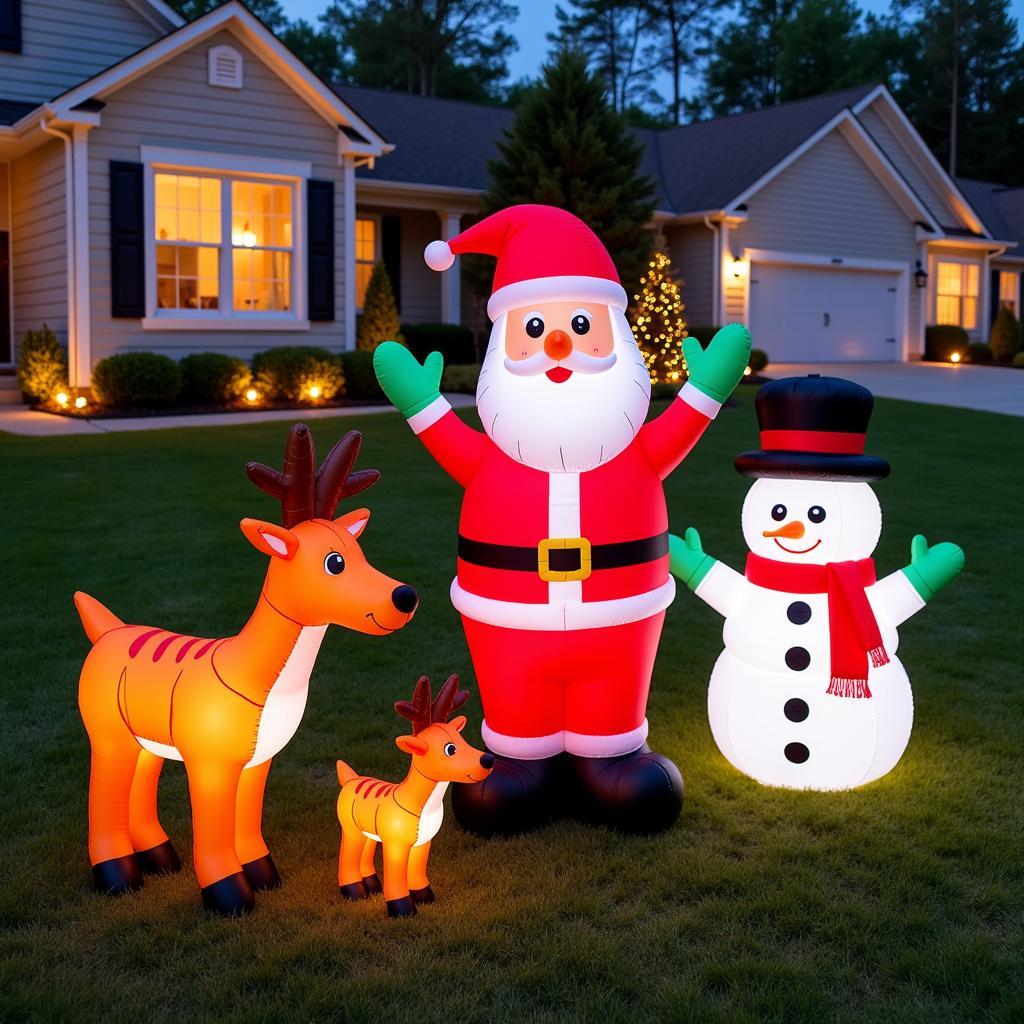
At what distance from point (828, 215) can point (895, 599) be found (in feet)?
70.4

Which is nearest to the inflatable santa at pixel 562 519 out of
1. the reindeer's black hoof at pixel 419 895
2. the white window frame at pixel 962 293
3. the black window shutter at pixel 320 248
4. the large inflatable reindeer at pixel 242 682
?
the reindeer's black hoof at pixel 419 895

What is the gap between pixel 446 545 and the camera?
24.8ft

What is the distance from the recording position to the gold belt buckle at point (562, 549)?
3.39m

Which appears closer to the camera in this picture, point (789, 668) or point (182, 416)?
point (789, 668)

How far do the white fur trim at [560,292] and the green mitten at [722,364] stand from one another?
28 centimetres

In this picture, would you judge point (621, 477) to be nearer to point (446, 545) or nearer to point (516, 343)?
point (516, 343)

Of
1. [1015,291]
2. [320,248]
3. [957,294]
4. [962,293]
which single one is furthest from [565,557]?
[1015,291]

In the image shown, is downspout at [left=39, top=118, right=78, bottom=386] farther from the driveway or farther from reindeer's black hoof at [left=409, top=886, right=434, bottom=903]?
reindeer's black hoof at [left=409, top=886, right=434, bottom=903]

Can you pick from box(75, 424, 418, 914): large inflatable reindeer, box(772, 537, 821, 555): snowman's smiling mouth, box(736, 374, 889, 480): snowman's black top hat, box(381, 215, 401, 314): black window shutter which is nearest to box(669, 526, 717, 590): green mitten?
box(772, 537, 821, 555): snowman's smiling mouth

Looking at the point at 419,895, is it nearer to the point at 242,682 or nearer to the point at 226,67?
the point at 242,682

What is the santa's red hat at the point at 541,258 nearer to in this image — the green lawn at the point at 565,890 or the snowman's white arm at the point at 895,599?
the snowman's white arm at the point at 895,599

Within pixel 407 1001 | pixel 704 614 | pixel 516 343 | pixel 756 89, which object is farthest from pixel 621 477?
pixel 756 89

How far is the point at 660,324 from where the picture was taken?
16734 mm

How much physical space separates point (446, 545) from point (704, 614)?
6.40 ft
